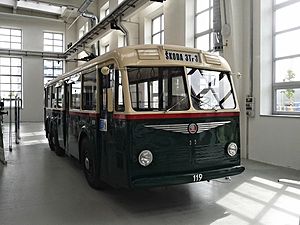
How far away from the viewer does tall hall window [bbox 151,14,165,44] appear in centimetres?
1154

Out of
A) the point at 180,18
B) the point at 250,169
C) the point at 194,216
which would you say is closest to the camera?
the point at 194,216

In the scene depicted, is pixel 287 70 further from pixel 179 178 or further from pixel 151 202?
pixel 151 202

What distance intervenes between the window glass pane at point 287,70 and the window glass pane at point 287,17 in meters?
0.74

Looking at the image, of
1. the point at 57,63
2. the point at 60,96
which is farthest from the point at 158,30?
the point at 57,63

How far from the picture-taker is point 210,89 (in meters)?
4.04

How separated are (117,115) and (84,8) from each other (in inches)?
448

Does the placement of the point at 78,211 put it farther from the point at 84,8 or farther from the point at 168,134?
the point at 84,8

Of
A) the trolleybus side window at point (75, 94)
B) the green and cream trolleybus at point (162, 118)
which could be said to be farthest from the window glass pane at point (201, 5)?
the green and cream trolleybus at point (162, 118)

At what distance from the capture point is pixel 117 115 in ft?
12.0

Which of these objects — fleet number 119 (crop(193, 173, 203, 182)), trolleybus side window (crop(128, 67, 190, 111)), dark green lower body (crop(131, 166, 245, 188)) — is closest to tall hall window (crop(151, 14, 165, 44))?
trolleybus side window (crop(128, 67, 190, 111))

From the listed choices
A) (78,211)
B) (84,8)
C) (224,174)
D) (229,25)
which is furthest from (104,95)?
(84,8)

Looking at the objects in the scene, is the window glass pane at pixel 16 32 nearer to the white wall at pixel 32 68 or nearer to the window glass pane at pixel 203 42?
the white wall at pixel 32 68

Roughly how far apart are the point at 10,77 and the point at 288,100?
18.5 m

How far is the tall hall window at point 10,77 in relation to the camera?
64.8ft
